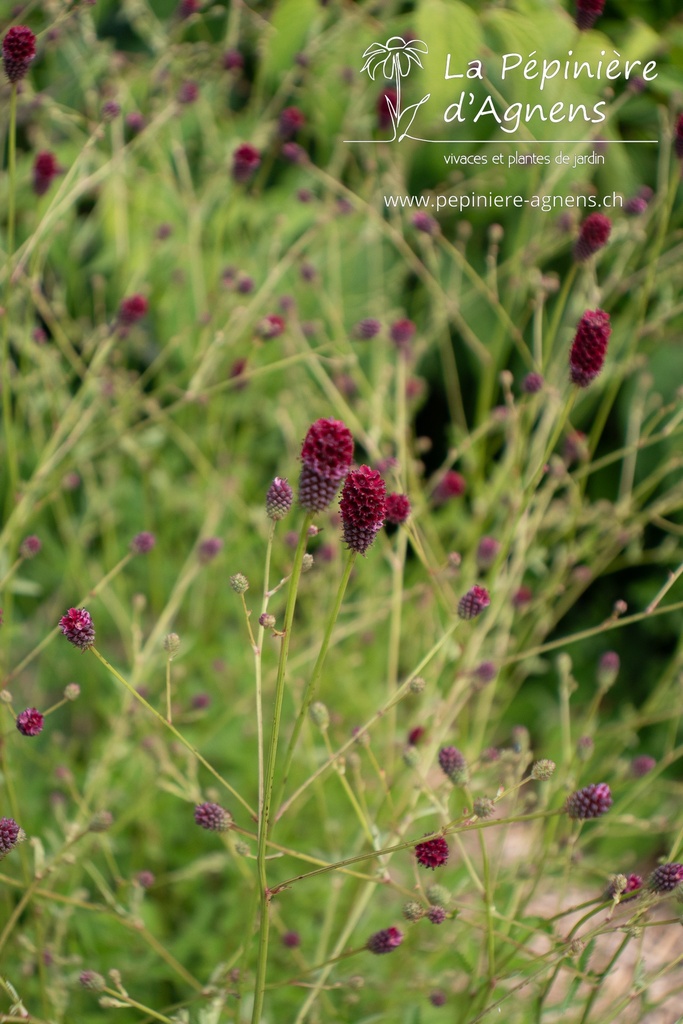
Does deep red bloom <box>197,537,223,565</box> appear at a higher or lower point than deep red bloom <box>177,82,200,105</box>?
lower

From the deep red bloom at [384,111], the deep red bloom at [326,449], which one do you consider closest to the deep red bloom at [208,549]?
the deep red bloom at [326,449]

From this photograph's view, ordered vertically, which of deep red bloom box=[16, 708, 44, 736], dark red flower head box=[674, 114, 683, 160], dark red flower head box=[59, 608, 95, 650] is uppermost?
dark red flower head box=[674, 114, 683, 160]

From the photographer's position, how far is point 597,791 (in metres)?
0.74

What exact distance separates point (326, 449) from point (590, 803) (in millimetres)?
→ 386

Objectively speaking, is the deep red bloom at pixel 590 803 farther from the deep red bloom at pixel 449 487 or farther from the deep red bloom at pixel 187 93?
the deep red bloom at pixel 187 93

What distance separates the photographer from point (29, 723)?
2.52ft

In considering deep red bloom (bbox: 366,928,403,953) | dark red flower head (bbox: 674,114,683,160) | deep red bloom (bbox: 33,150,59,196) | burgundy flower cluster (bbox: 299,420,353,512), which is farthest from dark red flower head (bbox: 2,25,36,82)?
deep red bloom (bbox: 366,928,403,953)

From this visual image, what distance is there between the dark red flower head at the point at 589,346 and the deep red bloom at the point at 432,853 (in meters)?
0.45

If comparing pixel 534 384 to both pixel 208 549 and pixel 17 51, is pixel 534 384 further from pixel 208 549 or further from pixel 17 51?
pixel 17 51

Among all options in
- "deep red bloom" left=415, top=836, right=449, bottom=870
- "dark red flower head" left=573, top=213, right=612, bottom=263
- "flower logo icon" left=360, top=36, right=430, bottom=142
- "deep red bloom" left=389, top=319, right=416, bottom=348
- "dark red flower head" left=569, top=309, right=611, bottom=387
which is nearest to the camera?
"deep red bloom" left=415, top=836, right=449, bottom=870

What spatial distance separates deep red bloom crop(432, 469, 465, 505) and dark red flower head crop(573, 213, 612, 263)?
344 mm

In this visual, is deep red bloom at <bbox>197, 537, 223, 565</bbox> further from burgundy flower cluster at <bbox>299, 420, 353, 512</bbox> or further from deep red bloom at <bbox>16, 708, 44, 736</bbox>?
burgundy flower cluster at <bbox>299, 420, 353, 512</bbox>

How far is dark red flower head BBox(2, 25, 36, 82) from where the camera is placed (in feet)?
2.88

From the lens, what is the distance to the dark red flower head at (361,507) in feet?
2.07
